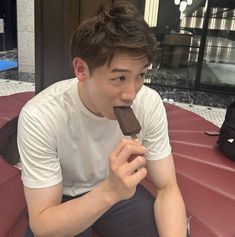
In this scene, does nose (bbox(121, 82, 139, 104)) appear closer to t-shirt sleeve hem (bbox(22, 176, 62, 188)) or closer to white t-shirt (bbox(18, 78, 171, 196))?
white t-shirt (bbox(18, 78, 171, 196))

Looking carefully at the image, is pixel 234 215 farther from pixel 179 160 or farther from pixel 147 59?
pixel 147 59

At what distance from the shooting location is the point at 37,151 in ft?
2.90

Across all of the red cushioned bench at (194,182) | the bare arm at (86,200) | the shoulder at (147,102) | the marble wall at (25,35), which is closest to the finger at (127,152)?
the bare arm at (86,200)

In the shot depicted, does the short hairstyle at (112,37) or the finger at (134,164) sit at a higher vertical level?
the short hairstyle at (112,37)

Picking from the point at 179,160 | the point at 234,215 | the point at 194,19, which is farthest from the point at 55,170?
the point at 194,19

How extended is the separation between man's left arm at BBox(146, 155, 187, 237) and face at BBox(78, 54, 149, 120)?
292 millimetres

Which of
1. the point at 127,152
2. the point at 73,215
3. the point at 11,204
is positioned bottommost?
the point at 11,204

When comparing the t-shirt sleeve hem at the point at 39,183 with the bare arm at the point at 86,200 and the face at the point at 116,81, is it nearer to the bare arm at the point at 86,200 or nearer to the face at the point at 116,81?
the bare arm at the point at 86,200

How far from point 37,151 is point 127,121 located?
0.91 feet

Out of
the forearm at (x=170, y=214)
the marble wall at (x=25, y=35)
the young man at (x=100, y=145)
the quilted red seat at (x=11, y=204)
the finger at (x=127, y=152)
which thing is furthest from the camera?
the marble wall at (x=25, y=35)

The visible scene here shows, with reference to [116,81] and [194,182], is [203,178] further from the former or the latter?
[116,81]

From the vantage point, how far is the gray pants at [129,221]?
1053 mm

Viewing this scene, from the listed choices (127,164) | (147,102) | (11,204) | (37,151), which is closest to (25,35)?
(11,204)

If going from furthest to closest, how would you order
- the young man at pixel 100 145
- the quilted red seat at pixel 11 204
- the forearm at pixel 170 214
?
the quilted red seat at pixel 11 204 → the forearm at pixel 170 214 → the young man at pixel 100 145
